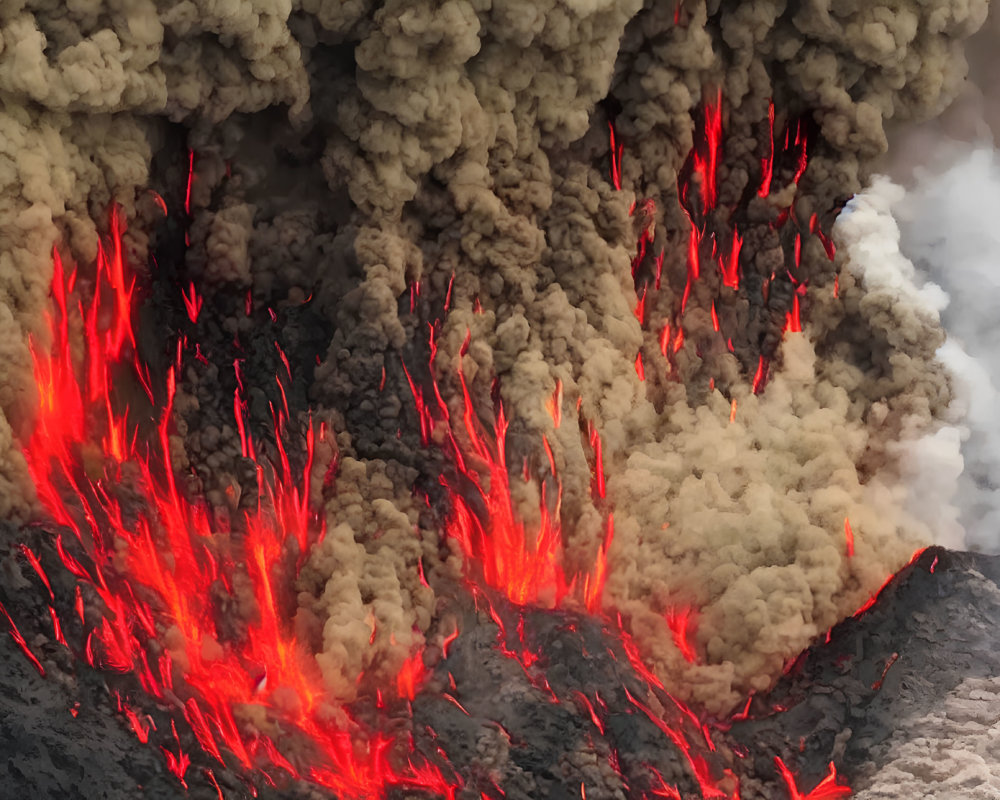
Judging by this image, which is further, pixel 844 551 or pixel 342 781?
pixel 844 551

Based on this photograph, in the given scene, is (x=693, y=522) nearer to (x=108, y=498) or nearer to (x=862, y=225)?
(x=862, y=225)

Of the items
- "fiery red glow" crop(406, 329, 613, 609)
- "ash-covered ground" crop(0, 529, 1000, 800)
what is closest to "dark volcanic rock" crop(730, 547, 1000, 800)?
"ash-covered ground" crop(0, 529, 1000, 800)

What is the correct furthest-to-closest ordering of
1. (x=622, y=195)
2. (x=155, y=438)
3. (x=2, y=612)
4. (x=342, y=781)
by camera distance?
(x=622, y=195)
(x=155, y=438)
(x=342, y=781)
(x=2, y=612)

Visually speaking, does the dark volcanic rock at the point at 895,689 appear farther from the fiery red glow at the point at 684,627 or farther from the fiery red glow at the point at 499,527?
the fiery red glow at the point at 499,527

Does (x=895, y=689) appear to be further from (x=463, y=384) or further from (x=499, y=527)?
(x=463, y=384)

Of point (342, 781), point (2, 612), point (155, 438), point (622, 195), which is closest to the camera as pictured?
point (2, 612)

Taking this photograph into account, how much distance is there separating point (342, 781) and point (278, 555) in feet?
5.83

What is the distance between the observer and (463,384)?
10047 mm

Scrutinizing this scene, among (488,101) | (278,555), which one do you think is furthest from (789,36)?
(278,555)

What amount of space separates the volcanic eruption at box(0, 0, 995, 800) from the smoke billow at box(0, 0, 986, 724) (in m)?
0.03

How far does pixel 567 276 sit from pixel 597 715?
11.0 ft

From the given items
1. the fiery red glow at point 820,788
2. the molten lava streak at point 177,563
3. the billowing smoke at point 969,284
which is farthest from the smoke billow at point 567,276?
the fiery red glow at point 820,788

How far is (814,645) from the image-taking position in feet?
32.3

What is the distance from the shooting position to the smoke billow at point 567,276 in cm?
933
